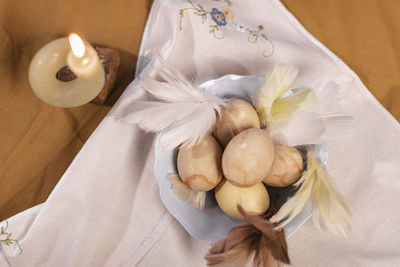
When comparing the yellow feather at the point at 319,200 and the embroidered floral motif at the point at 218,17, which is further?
the embroidered floral motif at the point at 218,17

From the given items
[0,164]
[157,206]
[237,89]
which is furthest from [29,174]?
[237,89]

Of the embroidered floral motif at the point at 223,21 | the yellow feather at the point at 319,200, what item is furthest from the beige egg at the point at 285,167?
the embroidered floral motif at the point at 223,21

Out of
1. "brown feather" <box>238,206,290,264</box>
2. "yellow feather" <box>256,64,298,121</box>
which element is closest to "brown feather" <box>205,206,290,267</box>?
"brown feather" <box>238,206,290,264</box>

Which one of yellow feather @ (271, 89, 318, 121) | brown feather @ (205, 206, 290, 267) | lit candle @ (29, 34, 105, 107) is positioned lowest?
brown feather @ (205, 206, 290, 267)

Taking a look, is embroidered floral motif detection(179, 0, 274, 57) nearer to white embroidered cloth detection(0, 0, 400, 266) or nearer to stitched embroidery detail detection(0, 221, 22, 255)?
white embroidered cloth detection(0, 0, 400, 266)

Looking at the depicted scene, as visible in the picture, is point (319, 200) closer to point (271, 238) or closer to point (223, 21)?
point (271, 238)

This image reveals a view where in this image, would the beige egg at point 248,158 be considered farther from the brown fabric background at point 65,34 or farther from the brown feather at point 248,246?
the brown fabric background at point 65,34

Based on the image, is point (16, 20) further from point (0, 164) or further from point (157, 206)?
point (157, 206)
